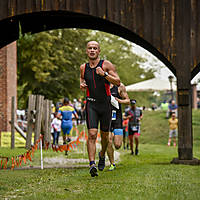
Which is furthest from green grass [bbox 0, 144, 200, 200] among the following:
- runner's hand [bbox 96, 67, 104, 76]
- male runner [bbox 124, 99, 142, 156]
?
male runner [bbox 124, 99, 142, 156]

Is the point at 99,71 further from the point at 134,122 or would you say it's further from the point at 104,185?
the point at 134,122

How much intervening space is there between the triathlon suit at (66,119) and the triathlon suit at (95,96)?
304 inches

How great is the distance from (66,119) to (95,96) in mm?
7924

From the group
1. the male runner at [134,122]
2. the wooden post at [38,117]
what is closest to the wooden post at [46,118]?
the wooden post at [38,117]

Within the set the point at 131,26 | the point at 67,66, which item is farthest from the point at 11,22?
the point at 67,66

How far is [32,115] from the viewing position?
626 inches

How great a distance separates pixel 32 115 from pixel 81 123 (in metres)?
20.5

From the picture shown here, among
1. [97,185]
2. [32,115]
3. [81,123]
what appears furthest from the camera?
[81,123]

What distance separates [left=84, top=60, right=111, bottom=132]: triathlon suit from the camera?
25.2 feet

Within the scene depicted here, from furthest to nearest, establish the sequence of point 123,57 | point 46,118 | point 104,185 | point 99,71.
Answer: point 123,57 < point 46,118 < point 99,71 < point 104,185

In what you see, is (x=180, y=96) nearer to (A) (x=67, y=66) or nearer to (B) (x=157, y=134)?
(B) (x=157, y=134)

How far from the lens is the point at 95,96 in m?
7.74

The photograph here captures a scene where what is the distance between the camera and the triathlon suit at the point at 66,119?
1548 cm

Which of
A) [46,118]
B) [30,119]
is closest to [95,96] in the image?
[30,119]
